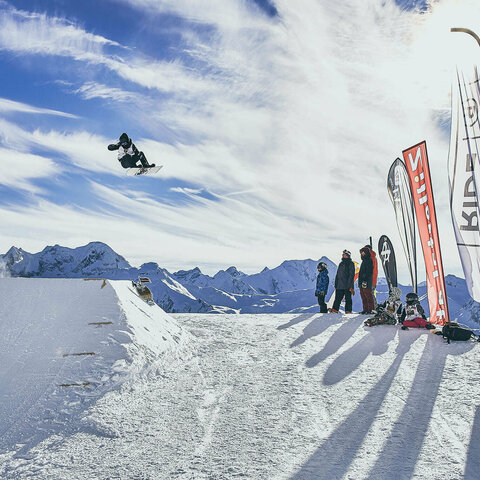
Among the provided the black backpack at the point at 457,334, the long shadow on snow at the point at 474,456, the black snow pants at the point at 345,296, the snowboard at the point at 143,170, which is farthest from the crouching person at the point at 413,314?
the snowboard at the point at 143,170

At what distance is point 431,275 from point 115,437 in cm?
926

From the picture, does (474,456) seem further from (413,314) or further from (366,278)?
(366,278)

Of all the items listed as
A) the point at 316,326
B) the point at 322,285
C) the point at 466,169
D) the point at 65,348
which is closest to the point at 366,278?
the point at 322,285

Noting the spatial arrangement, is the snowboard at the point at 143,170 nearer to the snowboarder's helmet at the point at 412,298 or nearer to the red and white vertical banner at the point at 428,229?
the snowboarder's helmet at the point at 412,298

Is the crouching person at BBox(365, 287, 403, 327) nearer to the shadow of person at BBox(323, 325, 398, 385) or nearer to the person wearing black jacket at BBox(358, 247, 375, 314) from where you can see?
the shadow of person at BBox(323, 325, 398, 385)

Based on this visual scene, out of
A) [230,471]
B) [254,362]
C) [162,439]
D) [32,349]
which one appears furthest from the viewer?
[254,362]

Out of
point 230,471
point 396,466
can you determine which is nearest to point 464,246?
point 396,466

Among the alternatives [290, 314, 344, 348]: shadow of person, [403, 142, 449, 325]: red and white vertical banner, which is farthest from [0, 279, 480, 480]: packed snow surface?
[403, 142, 449, 325]: red and white vertical banner

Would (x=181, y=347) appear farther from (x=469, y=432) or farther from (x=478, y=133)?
(x=478, y=133)

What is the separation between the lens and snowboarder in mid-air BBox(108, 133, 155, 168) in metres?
8.37

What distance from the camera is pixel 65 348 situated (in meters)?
5.88

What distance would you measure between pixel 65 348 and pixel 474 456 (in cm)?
526

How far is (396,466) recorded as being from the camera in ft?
11.5

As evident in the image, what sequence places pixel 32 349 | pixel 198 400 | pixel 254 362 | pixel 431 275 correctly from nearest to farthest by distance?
pixel 198 400 → pixel 32 349 → pixel 254 362 → pixel 431 275
